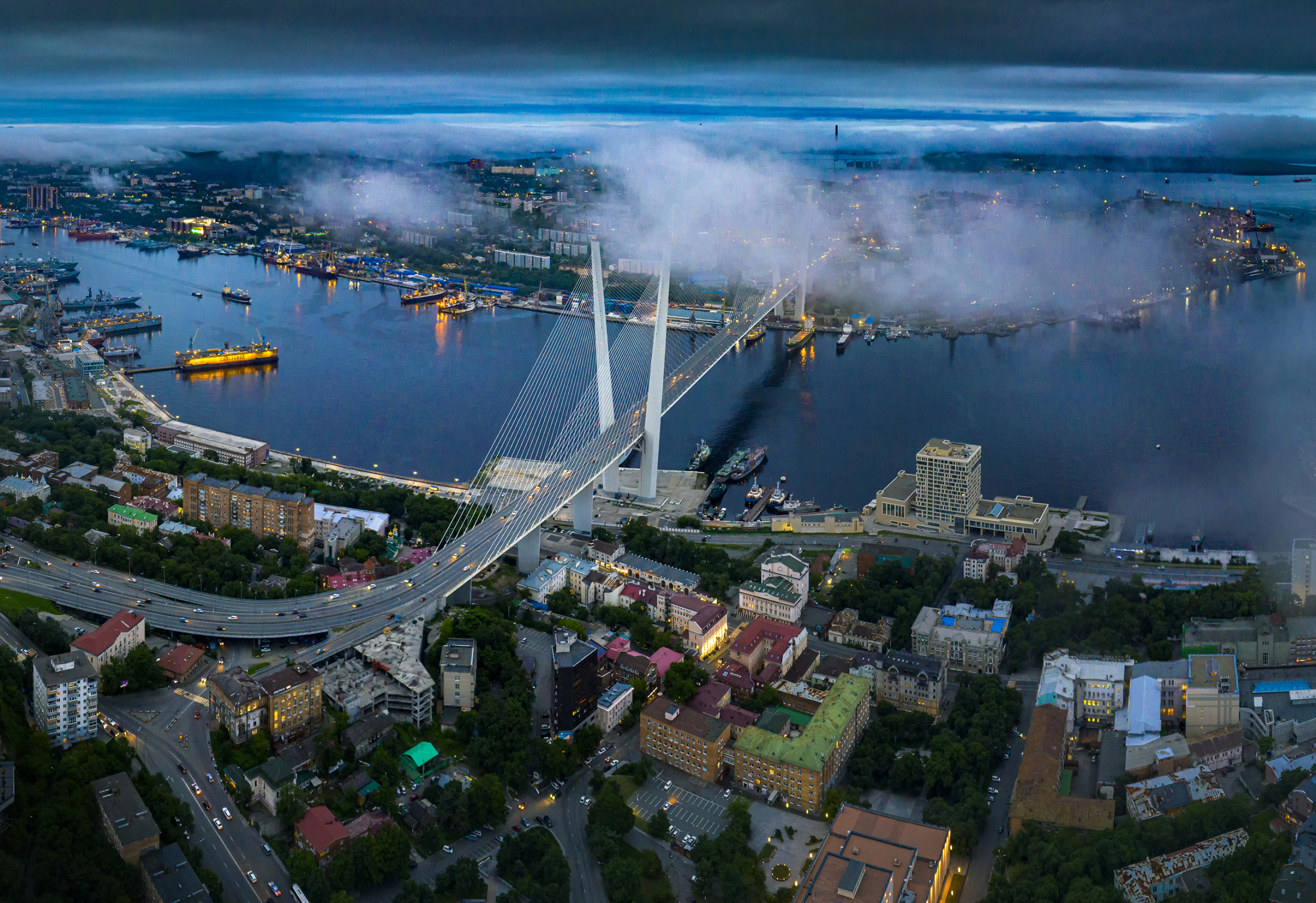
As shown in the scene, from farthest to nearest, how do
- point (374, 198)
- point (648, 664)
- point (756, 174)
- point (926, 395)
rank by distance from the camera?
point (374, 198) → point (756, 174) → point (926, 395) → point (648, 664)

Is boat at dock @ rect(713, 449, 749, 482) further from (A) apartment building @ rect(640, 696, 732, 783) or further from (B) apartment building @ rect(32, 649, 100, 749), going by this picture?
(B) apartment building @ rect(32, 649, 100, 749)

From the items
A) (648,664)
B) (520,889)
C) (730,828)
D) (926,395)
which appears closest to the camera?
(520,889)

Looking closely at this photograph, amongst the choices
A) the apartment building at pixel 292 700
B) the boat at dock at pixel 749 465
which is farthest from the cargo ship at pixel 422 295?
the apartment building at pixel 292 700

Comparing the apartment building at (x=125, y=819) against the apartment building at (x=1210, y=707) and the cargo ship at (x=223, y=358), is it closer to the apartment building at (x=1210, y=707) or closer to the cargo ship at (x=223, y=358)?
the apartment building at (x=1210, y=707)

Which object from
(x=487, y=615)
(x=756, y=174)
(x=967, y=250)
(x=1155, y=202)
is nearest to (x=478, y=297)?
(x=756, y=174)

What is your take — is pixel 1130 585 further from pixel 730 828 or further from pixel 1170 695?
pixel 730 828

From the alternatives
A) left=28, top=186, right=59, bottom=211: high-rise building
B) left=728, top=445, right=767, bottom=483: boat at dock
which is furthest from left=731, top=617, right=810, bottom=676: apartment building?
left=28, top=186, right=59, bottom=211: high-rise building
